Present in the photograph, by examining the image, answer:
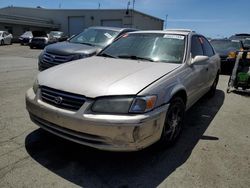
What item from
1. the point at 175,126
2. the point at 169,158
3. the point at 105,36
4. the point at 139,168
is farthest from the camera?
the point at 105,36

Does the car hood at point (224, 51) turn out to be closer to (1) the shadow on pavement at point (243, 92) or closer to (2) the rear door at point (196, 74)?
(1) the shadow on pavement at point (243, 92)

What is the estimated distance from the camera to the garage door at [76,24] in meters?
41.1

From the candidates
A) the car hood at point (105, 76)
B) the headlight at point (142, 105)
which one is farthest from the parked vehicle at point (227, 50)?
the headlight at point (142, 105)

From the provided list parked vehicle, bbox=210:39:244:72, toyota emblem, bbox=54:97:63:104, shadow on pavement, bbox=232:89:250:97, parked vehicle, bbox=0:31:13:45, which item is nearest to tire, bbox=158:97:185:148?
toyota emblem, bbox=54:97:63:104

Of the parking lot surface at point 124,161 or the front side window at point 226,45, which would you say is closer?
the parking lot surface at point 124,161

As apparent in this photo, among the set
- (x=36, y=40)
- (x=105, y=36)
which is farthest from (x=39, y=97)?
(x=36, y=40)

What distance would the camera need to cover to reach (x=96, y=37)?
794cm

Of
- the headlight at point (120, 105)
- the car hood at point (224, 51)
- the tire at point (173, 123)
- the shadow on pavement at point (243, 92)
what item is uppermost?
the headlight at point (120, 105)

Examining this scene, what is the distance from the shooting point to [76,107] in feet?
9.18

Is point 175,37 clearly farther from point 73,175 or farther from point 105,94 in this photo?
point 73,175

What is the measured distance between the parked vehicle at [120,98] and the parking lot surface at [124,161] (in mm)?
334

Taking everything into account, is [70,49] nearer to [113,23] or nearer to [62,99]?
[62,99]

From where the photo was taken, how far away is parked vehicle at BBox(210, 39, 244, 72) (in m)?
10.8

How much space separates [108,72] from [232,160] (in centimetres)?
192
